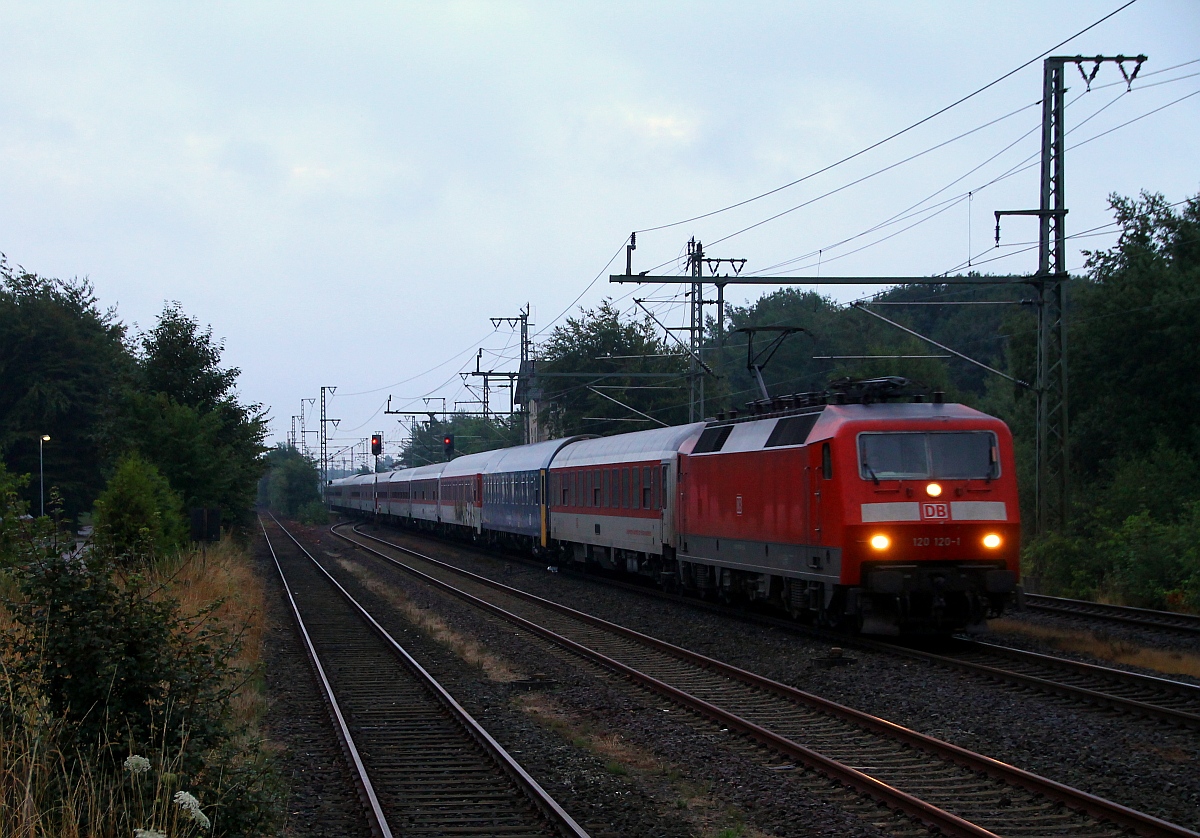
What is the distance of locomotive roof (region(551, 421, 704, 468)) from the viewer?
22.1 meters

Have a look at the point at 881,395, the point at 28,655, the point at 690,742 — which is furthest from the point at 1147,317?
the point at 28,655

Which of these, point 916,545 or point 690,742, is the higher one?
point 916,545

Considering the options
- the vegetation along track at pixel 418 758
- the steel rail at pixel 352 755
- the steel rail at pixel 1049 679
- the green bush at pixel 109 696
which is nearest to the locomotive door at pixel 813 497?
the steel rail at pixel 1049 679

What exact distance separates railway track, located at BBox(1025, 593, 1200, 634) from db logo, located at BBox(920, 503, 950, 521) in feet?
14.2

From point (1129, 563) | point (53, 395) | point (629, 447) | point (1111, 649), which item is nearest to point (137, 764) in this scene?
point (1111, 649)

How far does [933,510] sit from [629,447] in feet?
39.4

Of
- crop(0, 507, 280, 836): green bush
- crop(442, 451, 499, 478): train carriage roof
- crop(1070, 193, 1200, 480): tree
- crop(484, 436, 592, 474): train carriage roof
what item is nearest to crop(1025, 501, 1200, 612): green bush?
crop(1070, 193, 1200, 480): tree

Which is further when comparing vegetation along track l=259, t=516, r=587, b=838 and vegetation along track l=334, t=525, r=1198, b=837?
vegetation along track l=259, t=516, r=587, b=838

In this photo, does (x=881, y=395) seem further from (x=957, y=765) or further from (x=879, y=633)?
(x=957, y=765)

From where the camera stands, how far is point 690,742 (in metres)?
9.97

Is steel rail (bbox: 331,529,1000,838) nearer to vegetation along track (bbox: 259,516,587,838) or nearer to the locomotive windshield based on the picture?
vegetation along track (bbox: 259,516,587,838)

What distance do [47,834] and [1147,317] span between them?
95.6ft

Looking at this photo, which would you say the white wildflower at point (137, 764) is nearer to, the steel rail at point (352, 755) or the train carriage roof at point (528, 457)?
the steel rail at point (352, 755)

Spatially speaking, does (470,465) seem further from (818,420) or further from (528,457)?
(818,420)
